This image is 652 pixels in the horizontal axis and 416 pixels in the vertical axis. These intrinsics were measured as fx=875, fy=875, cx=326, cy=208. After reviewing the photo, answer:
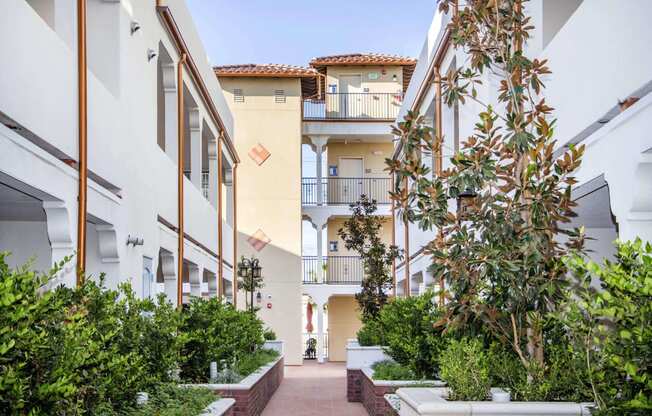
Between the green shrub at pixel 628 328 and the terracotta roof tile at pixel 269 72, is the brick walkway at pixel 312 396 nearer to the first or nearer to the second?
the green shrub at pixel 628 328

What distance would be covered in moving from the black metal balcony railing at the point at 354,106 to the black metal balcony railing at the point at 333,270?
17.8 feet

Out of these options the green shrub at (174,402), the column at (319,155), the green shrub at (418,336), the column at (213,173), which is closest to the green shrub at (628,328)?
the green shrub at (174,402)

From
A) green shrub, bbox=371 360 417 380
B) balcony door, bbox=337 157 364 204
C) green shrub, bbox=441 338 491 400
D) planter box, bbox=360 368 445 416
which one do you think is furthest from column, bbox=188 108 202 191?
balcony door, bbox=337 157 364 204

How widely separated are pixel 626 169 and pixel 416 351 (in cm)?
545

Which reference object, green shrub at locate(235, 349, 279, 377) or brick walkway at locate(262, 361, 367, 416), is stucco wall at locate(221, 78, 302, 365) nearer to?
brick walkway at locate(262, 361, 367, 416)

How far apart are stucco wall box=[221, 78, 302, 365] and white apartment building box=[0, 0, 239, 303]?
456 inches

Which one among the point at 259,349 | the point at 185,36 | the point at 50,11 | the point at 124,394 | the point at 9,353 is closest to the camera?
the point at 9,353

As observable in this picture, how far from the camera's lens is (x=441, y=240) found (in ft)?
29.5

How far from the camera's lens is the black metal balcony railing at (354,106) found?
33.5 m

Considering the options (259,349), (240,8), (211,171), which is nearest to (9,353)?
(259,349)

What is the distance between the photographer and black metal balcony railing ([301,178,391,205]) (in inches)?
1291

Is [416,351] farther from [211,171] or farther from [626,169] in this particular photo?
[211,171]

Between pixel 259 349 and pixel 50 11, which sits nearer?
pixel 50 11

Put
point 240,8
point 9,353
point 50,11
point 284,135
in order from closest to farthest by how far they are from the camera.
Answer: point 9,353 < point 50,11 < point 240,8 < point 284,135
